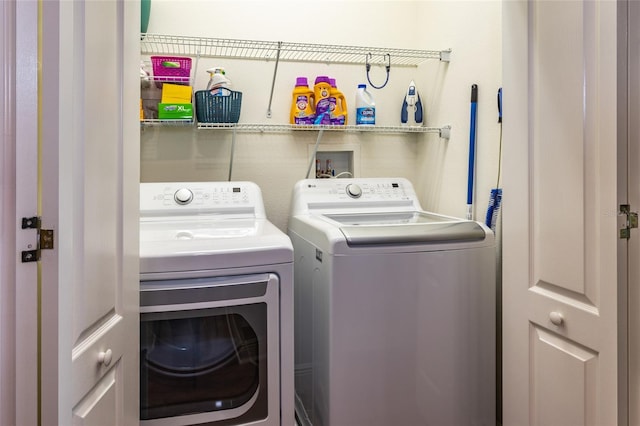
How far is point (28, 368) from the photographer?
2.29ft

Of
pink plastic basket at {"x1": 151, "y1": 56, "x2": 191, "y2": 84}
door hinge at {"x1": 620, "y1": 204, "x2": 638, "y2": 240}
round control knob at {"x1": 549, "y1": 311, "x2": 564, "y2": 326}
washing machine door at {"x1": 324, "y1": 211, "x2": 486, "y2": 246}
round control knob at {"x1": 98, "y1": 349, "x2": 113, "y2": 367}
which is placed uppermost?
pink plastic basket at {"x1": 151, "y1": 56, "x2": 191, "y2": 84}

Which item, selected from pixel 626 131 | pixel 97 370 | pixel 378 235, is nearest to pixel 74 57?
pixel 97 370

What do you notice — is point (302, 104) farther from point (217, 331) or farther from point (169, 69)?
point (217, 331)

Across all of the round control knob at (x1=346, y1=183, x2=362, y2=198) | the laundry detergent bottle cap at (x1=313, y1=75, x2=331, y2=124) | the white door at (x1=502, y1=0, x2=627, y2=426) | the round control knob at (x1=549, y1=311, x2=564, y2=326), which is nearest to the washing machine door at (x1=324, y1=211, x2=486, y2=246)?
the white door at (x1=502, y1=0, x2=627, y2=426)

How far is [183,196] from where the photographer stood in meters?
1.99

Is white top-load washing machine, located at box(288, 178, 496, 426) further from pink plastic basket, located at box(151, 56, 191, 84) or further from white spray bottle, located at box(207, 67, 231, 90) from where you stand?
pink plastic basket, located at box(151, 56, 191, 84)

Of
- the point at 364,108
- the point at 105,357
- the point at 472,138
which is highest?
the point at 364,108

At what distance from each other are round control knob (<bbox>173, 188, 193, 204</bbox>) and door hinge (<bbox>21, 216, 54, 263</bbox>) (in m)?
1.29

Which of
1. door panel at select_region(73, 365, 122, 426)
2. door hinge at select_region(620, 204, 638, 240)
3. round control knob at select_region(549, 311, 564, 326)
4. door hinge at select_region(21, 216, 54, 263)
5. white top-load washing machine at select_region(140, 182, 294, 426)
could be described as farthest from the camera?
white top-load washing machine at select_region(140, 182, 294, 426)

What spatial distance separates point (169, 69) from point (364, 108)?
1.05 m

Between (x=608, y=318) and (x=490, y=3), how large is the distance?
149 centimetres

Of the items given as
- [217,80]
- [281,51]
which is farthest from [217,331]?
[281,51]

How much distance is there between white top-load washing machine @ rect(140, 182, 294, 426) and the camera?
4.33 feet

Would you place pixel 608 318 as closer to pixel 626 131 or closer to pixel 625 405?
pixel 625 405
